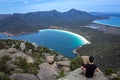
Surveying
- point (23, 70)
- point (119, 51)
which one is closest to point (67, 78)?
point (23, 70)

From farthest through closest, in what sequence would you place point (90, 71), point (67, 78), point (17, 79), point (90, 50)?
point (90, 50) < point (17, 79) < point (67, 78) < point (90, 71)

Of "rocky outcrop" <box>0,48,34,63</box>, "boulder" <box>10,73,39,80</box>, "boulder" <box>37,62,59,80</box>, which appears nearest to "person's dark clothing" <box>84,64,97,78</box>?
"boulder" <box>10,73,39,80</box>

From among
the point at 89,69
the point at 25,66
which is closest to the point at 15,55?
the point at 25,66

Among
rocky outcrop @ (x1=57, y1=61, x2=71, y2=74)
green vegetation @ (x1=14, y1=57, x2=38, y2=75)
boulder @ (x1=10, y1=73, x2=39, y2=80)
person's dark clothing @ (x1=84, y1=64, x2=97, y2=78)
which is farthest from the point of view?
rocky outcrop @ (x1=57, y1=61, x2=71, y2=74)

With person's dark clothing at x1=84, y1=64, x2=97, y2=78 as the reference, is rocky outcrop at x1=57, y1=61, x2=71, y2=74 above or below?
below

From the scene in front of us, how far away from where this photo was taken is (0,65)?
32.7m

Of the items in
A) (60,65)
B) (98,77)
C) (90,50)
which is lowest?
(90,50)

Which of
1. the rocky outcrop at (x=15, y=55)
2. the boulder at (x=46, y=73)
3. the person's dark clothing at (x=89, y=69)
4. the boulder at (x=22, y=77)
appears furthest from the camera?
the rocky outcrop at (x=15, y=55)

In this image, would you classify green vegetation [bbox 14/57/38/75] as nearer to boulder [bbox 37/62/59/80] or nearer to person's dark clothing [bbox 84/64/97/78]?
boulder [bbox 37/62/59/80]

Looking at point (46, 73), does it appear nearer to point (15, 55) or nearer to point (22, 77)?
point (22, 77)

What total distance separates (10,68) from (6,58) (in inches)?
178

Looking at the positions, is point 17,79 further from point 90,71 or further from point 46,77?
point 90,71

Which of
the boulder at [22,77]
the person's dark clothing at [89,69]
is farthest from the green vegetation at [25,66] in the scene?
the person's dark clothing at [89,69]

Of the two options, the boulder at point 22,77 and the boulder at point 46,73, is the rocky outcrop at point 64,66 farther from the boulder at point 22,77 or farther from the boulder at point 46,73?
the boulder at point 22,77
